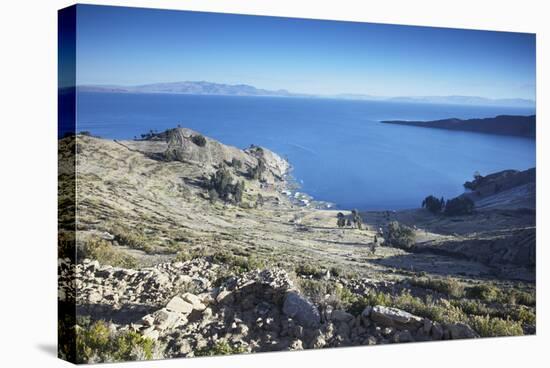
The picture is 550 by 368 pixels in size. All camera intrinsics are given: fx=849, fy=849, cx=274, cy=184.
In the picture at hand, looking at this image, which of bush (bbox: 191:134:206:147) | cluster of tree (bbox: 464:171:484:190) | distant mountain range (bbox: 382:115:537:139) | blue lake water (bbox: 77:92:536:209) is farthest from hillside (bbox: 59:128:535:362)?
distant mountain range (bbox: 382:115:537:139)

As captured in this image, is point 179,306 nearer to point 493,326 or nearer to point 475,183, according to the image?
point 493,326

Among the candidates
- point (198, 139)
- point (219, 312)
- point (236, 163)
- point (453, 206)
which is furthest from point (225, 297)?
point (453, 206)

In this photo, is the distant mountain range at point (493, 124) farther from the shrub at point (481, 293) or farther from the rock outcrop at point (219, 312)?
the rock outcrop at point (219, 312)

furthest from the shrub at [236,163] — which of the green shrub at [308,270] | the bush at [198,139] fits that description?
the green shrub at [308,270]

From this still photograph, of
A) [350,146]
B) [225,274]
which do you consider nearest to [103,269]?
[225,274]

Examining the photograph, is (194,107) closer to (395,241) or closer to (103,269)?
(103,269)

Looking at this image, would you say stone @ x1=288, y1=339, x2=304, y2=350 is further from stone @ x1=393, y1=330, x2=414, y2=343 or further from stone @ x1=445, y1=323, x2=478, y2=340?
stone @ x1=445, y1=323, x2=478, y2=340

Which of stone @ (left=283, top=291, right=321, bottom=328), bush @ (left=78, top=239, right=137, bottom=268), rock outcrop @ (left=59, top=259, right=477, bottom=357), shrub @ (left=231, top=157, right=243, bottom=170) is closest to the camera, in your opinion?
bush @ (left=78, top=239, right=137, bottom=268)
